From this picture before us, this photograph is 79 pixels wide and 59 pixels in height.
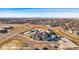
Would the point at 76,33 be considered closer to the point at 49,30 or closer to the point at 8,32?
the point at 49,30
